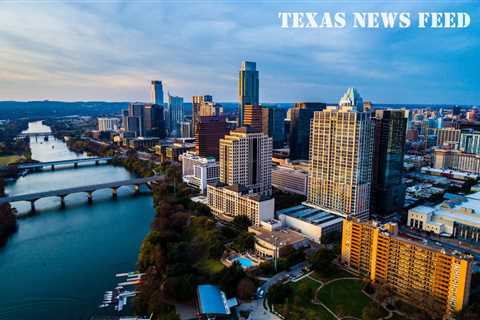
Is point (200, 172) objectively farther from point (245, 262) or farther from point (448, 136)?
point (448, 136)

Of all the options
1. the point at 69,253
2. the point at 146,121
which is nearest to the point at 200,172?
the point at 69,253

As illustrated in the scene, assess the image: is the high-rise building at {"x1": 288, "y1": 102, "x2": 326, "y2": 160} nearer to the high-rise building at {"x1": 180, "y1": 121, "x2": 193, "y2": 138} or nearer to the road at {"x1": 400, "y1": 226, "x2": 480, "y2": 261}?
the road at {"x1": 400, "y1": 226, "x2": 480, "y2": 261}

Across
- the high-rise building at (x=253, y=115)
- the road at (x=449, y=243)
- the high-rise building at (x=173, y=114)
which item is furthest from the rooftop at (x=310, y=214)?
the high-rise building at (x=173, y=114)

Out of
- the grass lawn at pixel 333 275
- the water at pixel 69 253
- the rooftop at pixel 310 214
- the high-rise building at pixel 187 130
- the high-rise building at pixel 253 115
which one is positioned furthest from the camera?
the high-rise building at pixel 187 130

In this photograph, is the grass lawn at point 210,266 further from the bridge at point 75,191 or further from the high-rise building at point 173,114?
the high-rise building at point 173,114

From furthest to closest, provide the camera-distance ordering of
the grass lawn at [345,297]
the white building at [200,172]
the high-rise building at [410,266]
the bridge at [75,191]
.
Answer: the white building at [200,172]
the bridge at [75,191]
the grass lawn at [345,297]
the high-rise building at [410,266]

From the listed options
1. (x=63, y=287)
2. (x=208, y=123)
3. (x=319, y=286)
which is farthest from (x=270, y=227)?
(x=208, y=123)

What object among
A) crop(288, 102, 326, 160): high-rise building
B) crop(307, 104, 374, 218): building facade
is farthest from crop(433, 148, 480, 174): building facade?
crop(307, 104, 374, 218): building facade
